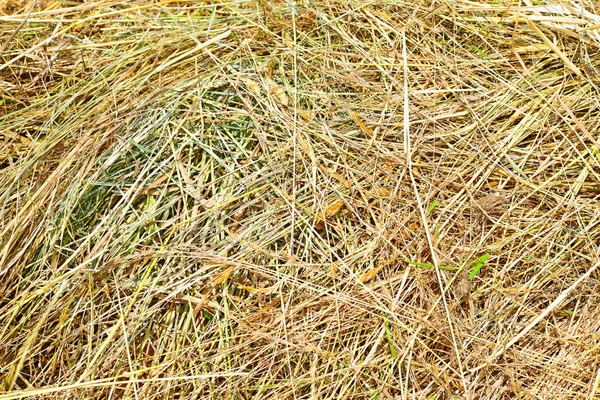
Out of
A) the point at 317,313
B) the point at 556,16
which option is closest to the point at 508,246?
the point at 317,313

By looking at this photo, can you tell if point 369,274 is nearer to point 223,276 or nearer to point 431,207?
point 431,207

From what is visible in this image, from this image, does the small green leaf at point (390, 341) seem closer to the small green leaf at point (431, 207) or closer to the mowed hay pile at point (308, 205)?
the mowed hay pile at point (308, 205)

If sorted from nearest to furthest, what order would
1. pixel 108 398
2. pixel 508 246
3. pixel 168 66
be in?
pixel 108 398
pixel 508 246
pixel 168 66

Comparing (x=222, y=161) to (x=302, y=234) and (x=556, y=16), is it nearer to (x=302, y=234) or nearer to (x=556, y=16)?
(x=302, y=234)

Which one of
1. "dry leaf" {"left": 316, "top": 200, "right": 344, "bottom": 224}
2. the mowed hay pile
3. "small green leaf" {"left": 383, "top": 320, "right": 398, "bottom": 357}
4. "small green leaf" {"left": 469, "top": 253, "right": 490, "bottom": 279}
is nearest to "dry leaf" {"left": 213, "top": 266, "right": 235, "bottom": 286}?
the mowed hay pile

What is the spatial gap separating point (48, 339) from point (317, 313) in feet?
1.85

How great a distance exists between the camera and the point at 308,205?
146 centimetres

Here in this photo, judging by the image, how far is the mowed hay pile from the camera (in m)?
1.38

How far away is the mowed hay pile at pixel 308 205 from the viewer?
1379mm

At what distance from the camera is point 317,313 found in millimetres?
1391

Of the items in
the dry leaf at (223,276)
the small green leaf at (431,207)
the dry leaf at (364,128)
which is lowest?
the dry leaf at (223,276)

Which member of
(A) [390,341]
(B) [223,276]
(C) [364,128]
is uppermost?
(C) [364,128]

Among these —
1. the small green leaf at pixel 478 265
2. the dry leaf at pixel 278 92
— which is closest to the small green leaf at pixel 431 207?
the small green leaf at pixel 478 265

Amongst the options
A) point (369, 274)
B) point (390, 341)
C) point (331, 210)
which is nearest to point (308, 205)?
point (331, 210)
